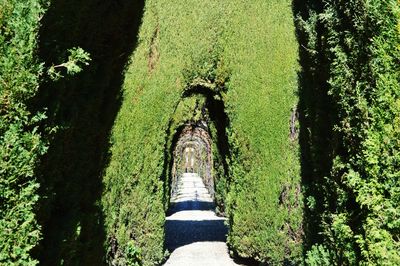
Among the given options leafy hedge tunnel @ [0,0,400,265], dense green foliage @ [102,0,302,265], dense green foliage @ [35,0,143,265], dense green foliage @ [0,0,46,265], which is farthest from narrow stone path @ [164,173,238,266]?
dense green foliage @ [0,0,46,265]

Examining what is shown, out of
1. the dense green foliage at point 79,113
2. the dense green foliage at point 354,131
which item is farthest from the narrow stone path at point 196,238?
the dense green foliage at point 354,131

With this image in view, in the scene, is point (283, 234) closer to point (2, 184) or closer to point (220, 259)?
point (220, 259)

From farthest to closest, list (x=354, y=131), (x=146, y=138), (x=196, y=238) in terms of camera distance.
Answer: (x=196, y=238), (x=146, y=138), (x=354, y=131)

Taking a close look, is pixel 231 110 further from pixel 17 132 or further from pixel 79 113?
pixel 17 132

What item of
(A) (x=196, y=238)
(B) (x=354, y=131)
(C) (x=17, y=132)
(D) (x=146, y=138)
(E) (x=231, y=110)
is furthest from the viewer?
(A) (x=196, y=238)

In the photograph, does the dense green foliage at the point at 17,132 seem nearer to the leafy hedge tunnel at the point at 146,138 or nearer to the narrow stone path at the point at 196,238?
the leafy hedge tunnel at the point at 146,138

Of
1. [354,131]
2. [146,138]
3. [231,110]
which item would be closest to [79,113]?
[354,131]

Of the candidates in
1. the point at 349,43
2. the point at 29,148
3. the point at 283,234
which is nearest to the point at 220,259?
the point at 283,234
